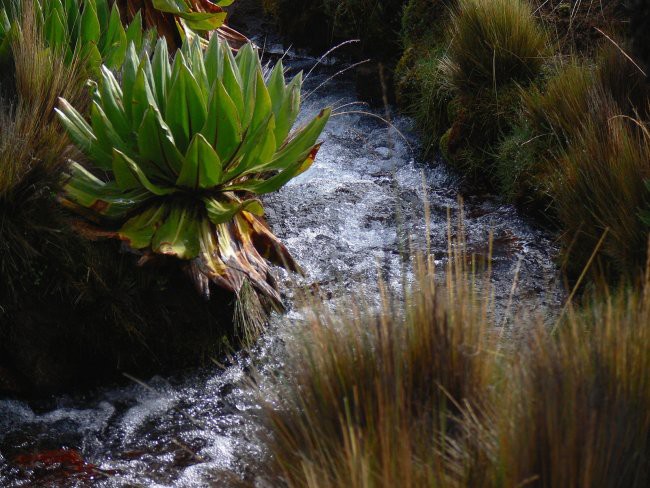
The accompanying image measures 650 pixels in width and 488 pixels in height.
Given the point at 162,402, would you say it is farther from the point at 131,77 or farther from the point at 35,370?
the point at 131,77

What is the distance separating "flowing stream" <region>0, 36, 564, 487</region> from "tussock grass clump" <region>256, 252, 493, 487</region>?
14cm

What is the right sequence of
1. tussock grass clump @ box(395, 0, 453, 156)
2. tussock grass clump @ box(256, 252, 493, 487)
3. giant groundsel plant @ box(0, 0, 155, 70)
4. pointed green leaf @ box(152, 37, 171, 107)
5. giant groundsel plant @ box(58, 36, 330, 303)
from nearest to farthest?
1. tussock grass clump @ box(256, 252, 493, 487)
2. giant groundsel plant @ box(58, 36, 330, 303)
3. pointed green leaf @ box(152, 37, 171, 107)
4. giant groundsel plant @ box(0, 0, 155, 70)
5. tussock grass clump @ box(395, 0, 453, 156)

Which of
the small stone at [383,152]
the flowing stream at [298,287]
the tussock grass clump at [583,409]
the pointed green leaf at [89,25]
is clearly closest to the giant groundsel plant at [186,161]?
the flowing stream at [298,287]

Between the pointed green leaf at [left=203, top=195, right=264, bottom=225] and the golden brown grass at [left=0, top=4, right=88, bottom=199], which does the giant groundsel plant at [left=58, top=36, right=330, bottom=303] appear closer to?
the pointed green leaf at [left=203, top=195, right=264, bottom=225]

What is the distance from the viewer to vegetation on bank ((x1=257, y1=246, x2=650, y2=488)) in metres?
1.71

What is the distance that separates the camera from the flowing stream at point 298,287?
2.95 m

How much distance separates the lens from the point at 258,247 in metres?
3.86

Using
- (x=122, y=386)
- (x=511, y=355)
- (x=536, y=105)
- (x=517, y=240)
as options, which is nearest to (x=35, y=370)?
(x=122, y=386)

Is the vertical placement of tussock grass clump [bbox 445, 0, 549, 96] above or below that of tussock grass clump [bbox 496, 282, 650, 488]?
above

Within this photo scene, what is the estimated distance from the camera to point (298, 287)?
2.78m

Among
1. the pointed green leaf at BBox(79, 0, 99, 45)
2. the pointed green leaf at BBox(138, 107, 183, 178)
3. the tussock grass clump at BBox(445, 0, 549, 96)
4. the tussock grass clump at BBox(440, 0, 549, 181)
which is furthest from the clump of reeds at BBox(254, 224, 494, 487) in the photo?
the tussock grass clump at BBox(445, 0, 549, 96)

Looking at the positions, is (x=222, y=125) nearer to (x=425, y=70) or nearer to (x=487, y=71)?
(x=487, y=71)

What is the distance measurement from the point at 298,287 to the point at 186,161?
942mm

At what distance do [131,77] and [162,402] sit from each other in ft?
5.03
